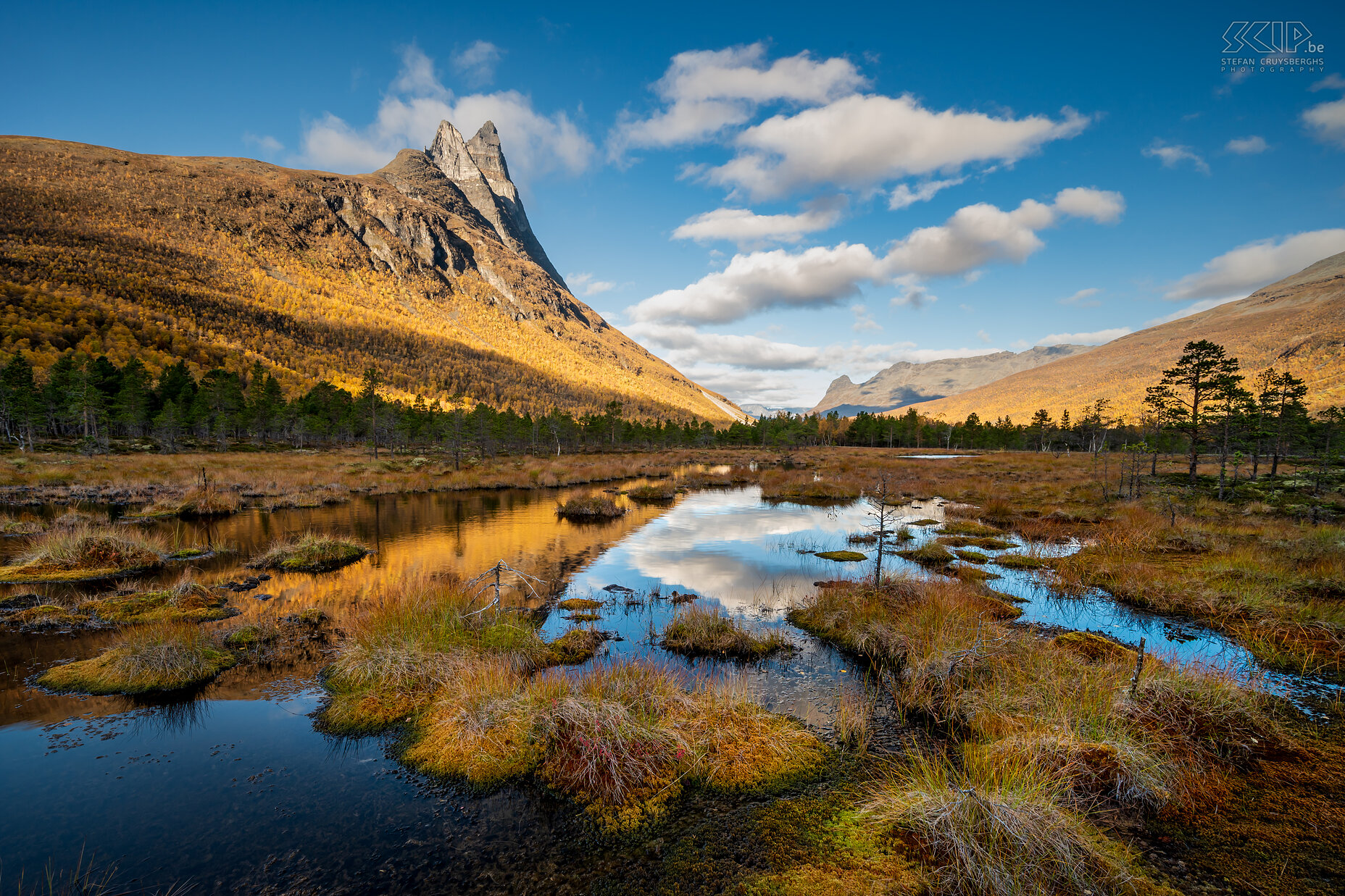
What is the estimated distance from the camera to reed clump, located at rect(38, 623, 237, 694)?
834 centimetres

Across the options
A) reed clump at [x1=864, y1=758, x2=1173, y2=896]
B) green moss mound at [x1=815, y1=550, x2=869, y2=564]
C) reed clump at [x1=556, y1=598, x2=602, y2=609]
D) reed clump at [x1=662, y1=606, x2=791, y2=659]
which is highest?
reed clump at [x1=864, y1=758, x2=1173, y2=896]

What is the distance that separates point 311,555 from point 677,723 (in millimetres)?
16217

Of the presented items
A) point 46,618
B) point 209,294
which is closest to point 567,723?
point 46,618

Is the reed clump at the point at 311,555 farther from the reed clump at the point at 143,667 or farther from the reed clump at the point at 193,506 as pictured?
the reed clump at the point at 193,506

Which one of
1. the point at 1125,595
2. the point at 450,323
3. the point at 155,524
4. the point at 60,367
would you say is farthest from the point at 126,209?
the point at 1125,595

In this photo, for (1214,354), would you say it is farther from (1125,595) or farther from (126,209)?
(126,209)

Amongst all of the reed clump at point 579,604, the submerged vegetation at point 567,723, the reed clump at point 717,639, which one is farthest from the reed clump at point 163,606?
the reed clump at point 717,639

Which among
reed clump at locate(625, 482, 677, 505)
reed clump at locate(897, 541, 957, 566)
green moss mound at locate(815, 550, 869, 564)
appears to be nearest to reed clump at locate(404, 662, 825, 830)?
green moss mound at locate(815, 550, 869, 564)

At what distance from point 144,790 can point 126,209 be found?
221 m

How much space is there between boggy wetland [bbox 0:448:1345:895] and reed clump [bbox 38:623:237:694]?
6cm

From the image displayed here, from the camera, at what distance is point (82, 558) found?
14.5m

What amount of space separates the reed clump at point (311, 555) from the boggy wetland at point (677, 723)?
156 mm

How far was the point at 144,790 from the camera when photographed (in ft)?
20.0

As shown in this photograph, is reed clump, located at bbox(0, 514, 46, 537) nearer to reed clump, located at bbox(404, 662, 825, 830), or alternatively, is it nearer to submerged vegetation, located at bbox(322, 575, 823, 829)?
submerged vegetation, located at bbox(322, 575, 823, 829)
